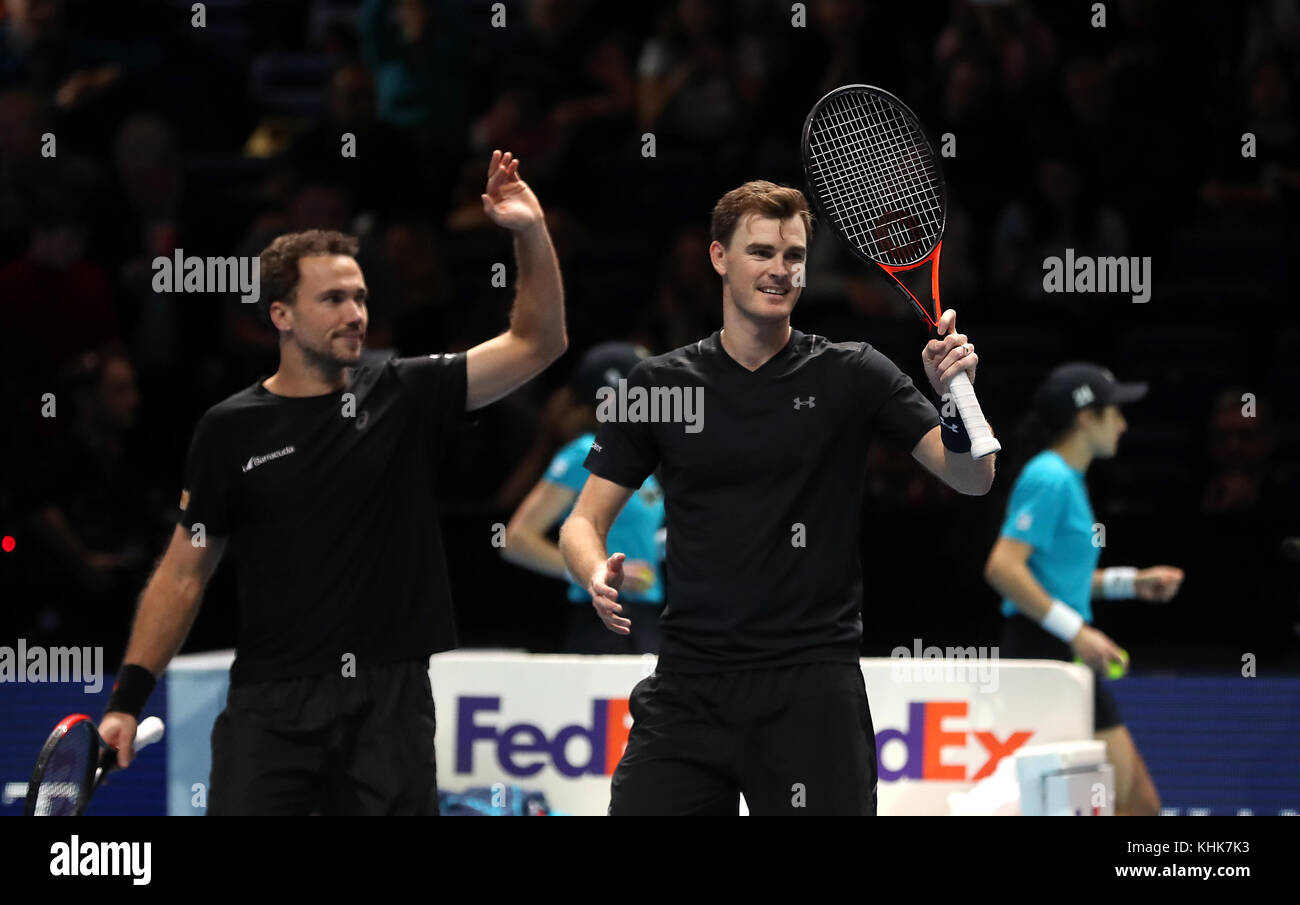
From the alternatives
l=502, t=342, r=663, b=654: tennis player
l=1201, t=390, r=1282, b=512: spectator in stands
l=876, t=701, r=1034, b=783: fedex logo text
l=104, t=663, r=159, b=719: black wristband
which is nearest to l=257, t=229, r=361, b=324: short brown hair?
l=104, t=663, r=159, b=719: black wristband

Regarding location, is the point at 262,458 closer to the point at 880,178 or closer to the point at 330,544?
the point at 330,544

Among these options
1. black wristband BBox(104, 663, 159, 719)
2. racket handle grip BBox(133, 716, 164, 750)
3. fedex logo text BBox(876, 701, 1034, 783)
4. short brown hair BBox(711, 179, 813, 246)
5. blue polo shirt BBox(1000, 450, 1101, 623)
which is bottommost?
fedex logo text BBox(876, 701, 1034, 783)

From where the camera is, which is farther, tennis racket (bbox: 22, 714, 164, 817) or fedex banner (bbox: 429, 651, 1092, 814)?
fedex banner (bbox: 429, 651, 1092, 814)

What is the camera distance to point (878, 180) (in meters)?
4.16

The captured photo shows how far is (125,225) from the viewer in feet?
30.7

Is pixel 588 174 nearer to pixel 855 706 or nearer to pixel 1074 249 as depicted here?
pixel 1074 249

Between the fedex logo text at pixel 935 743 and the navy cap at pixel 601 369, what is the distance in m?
1.42

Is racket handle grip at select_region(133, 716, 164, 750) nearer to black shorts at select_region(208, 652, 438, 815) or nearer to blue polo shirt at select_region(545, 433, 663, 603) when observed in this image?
black shorts at select_region(208, 652, 438, 815)

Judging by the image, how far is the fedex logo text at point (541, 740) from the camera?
5660 millimetres

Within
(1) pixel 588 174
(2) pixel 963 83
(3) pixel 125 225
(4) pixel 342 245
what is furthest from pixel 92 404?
(2) pixel 963 83

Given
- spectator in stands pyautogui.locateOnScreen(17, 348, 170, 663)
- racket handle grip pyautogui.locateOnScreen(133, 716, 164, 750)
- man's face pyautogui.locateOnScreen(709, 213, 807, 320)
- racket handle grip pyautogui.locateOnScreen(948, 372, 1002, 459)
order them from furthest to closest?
spectator in stands pyautogui.locateOnScreen(17, 348, 170, 663), racket handle grip pyautogui.locateOnScreen(133, 716, 164, 750), man's face pyautogui.locateOnScreen(709, 213, 807, 320), racket handle grip pyautogui.locateOnScreen(948, 372, 1002, 459)

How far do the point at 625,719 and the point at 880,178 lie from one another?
207 centimetres

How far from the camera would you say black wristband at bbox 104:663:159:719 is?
423 centimetres

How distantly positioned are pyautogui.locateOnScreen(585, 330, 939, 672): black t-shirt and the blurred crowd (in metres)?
3.26
